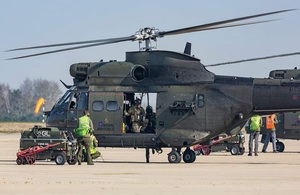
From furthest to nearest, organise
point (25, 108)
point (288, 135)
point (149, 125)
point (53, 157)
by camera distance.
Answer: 1. point (25, 108)
2. point (288, 135)
3. point (149, 125)
4. point (53, 157)

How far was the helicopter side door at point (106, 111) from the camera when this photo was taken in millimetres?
30219

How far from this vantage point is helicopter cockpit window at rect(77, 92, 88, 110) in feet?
100

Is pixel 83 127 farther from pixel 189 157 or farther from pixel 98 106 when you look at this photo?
pixel 189 157

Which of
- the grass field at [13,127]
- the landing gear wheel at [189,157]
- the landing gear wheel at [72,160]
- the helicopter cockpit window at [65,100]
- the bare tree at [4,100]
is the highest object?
the bare tree at [4,100]

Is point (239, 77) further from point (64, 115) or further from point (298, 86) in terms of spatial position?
point (64, 115)

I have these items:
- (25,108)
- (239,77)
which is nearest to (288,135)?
(239,77)

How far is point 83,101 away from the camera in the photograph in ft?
101

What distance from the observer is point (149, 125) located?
101ft

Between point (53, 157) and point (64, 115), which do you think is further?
point (64, 115)

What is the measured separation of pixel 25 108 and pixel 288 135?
121955 millimetres
